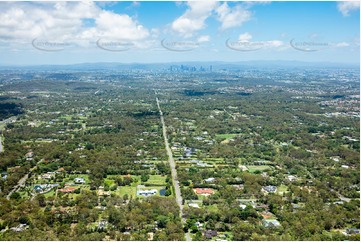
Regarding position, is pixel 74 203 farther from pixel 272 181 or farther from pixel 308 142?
pixel 308 142

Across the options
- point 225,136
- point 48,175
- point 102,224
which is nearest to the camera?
point 102,224

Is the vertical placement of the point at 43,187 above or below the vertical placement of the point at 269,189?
above

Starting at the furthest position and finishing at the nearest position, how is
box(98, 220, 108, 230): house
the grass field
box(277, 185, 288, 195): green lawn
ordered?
1. the grass field
2. box(277, 185, 288, 195): green lawn
3. box(98, 220, 108, 230): house

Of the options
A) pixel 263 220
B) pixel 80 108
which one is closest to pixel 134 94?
pixel 80 108

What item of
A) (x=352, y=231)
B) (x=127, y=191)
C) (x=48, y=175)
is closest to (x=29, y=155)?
(x=48, y=175)

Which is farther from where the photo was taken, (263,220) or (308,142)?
(308,142)

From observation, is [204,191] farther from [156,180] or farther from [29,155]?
[29,155]

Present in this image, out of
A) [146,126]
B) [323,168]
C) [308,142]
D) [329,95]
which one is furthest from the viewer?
[329,95]

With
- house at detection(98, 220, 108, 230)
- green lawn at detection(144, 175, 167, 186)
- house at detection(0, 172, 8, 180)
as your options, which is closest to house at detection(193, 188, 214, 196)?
green lawn at detection(144, 175, 167, 186)

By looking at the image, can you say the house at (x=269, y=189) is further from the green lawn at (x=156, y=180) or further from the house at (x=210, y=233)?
the house at (x=210, y=233)

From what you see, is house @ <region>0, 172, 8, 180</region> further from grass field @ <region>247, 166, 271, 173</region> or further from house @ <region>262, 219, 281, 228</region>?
grass field @ <region>247, 166, 271, 173</region>

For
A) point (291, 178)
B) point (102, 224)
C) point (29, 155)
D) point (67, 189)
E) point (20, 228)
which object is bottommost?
point (291, 178)
